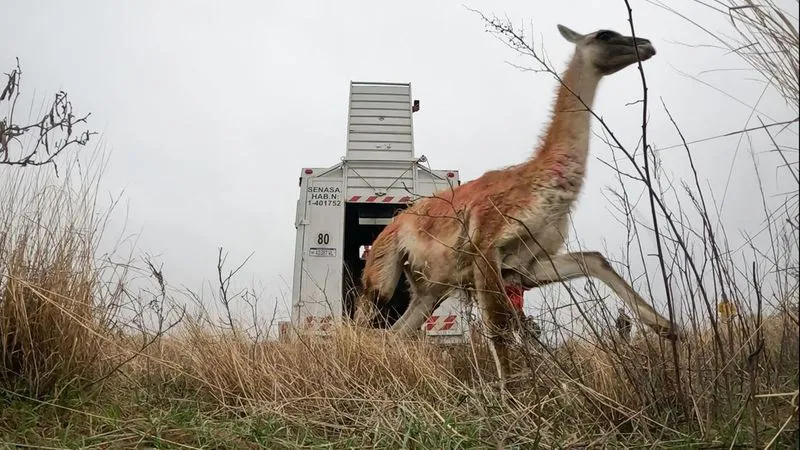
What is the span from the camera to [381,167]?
8.61 meters

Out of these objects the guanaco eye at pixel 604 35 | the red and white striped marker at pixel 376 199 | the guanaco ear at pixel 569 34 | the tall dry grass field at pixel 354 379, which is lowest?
the tall dry grass field at pixel 354 379

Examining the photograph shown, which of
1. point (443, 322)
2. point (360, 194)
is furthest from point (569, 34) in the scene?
point (360, 194)

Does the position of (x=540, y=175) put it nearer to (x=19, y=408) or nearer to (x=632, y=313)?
(x=632, y=313)

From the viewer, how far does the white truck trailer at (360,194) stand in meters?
7.61

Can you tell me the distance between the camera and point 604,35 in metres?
4.68

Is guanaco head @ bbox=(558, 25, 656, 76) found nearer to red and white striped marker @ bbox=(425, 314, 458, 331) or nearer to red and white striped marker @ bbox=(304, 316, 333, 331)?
red and white striped marker @ bbox=(304, 316, 333, 331)

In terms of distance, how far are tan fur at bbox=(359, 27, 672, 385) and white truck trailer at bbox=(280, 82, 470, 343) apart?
80.2 inches

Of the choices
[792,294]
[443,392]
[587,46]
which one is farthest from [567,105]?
[792,294]

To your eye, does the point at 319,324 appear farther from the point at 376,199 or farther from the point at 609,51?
the point at 376,199

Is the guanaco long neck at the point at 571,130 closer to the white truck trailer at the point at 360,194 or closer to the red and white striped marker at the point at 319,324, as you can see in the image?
the red and white striped marker at the point at 319,324

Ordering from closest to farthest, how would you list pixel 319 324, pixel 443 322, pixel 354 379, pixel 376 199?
pixel 354 379 → pixel 319 324 → pixel 443 322 → pixel 376 199

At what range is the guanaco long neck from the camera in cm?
423

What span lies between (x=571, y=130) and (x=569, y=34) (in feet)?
3.71

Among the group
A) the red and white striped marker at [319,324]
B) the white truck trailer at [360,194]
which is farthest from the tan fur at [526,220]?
the white truck trailer at [360,194]
